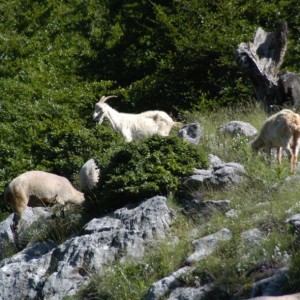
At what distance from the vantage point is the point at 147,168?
16625 mm

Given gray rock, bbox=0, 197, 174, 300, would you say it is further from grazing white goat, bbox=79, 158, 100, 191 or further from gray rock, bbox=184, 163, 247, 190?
grazing white goat, bbox=79, 158, 100, 191

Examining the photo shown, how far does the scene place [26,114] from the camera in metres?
23.6

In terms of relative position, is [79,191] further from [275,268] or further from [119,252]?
[275,268]

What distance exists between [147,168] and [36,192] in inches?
122

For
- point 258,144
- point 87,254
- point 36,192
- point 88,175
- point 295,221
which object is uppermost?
point 258,144

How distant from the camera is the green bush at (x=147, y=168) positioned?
16.4 meters

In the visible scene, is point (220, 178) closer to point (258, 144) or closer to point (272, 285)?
point (258, 144)

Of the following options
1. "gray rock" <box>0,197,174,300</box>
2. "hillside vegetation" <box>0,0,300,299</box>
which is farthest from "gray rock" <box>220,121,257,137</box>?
"gray rock" <box>0,197,174,300</box>

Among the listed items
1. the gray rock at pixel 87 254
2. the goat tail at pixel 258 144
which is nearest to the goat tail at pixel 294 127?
the goat tail at pixel 258 144

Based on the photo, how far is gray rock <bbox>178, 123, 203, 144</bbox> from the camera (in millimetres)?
19125

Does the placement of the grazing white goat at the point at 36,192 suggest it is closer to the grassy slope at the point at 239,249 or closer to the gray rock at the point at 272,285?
the grassy slope at the point at 239,249

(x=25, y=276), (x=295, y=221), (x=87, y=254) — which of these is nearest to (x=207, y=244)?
(x=295, y=221)

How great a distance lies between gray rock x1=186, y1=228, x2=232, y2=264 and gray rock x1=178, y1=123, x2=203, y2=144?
15.8ft

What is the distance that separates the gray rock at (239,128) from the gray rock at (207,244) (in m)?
5.00
